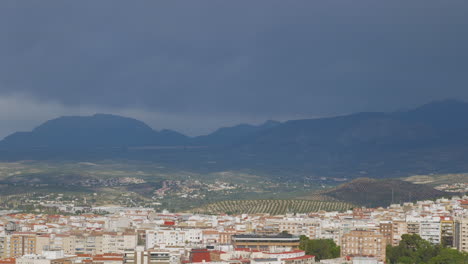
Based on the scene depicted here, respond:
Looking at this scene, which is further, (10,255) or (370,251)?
(10,255)

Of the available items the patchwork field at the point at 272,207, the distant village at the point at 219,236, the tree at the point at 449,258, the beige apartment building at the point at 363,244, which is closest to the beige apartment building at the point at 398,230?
the distant village at the point at 219,236

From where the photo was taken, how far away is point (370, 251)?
293ft

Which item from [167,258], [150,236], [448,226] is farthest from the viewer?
[150,236]

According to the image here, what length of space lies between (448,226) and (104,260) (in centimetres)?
3282

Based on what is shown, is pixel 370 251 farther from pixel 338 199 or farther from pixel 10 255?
pixel 338 199

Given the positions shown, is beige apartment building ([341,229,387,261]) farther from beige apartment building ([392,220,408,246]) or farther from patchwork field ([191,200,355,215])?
patchwork field ([191,200,355,215])

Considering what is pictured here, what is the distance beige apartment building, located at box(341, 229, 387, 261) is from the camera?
89250 millimetres

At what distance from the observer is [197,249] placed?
88.4 meters

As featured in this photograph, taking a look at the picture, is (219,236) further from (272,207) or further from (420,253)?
(272,207)

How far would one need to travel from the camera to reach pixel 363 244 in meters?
90.3

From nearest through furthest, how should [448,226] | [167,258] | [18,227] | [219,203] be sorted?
[167,258]
[448,226]
[18,227]
[219,203]

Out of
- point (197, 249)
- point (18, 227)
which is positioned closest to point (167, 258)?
point (197, 249)

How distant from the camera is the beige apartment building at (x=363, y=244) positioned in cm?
8925

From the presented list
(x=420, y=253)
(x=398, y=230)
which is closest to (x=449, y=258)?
(x=420, y=253)
